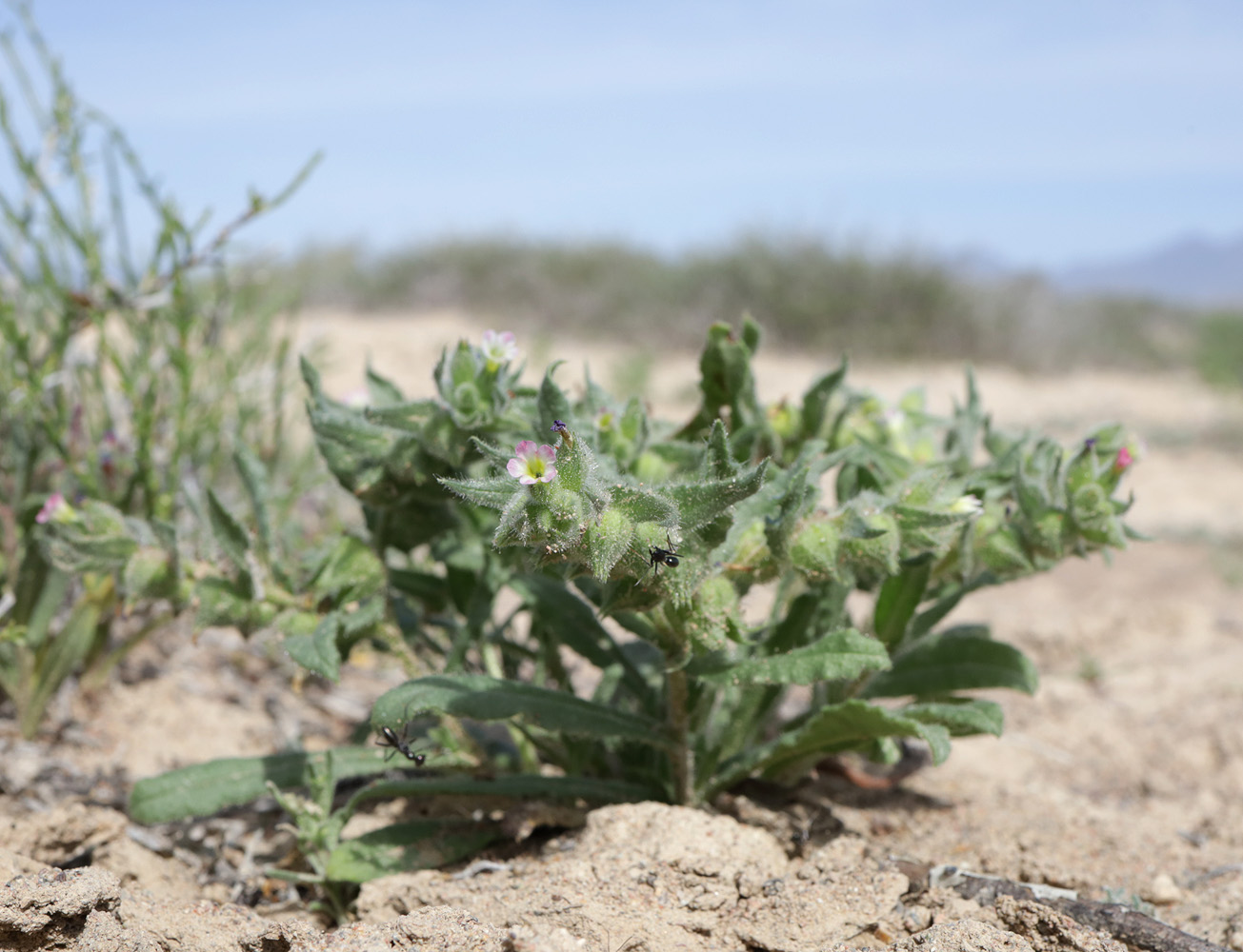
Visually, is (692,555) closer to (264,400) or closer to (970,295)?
(264,400)

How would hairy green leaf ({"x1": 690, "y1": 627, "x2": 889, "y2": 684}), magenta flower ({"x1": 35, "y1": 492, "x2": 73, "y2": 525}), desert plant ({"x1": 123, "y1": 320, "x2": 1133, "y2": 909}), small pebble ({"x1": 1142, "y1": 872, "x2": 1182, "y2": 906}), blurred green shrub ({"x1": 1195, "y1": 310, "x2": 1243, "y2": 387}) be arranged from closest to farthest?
desert plant ({"x1": 123, "y1": 320, "x2": 1133, "y2": 909}) → hairy green leaf ({"x1": 690, "y1": 627, "x2": 889, "y2": 684}) → small pebble ({"x1": 1142, "y1": 872, "x2": 1182, "y2": 906}) → magenta flower ({"x1": 35, "y1": 492, "x2": 73, "y2": 525}) → blurred green shrub ({"x1": 1195, "y1": 310, "x2": 1243, "y2": 387})

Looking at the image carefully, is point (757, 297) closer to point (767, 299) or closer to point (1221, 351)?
point (767, 299)

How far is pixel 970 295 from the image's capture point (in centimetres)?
1584

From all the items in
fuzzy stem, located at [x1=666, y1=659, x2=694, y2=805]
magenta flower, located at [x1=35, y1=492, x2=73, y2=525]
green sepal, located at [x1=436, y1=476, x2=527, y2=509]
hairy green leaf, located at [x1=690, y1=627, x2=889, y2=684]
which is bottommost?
fuzzy stem, located at [x1=666, y1=659, x2=694, y2=805]

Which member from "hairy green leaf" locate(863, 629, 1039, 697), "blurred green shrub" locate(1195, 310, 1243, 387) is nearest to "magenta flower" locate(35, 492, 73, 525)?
"hairy green leaf" locate(863, 629, 1039, 697)

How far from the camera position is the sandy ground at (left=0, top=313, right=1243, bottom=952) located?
169 centimetres

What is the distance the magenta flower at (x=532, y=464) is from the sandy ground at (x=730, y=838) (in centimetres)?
69

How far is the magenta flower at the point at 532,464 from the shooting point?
1518mm

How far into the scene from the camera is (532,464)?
5.15 feet

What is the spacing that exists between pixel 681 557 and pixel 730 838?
600 millimetres

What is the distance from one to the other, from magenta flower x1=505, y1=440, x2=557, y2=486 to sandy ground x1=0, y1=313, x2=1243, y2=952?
0.69 meters

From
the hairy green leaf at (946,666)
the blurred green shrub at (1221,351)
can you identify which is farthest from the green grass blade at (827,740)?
the blurred green shrub at (1221,351)

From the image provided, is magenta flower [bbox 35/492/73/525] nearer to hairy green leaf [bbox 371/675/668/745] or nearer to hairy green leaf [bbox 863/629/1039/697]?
hairy green leaf [bbox 371/675/668/745]

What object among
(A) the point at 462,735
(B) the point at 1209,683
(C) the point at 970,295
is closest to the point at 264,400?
(A) the point at 462,735
